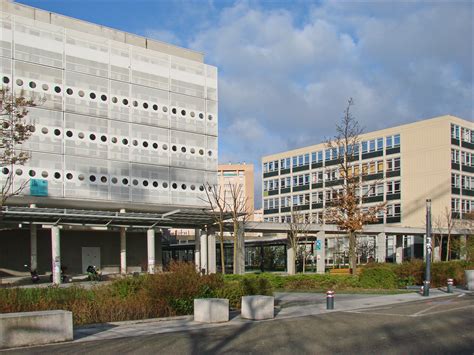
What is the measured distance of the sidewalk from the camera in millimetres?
14469

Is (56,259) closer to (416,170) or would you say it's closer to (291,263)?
(291,263)

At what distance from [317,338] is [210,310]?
3.88m

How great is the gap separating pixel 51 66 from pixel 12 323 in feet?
122

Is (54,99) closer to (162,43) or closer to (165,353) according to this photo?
(162,43)

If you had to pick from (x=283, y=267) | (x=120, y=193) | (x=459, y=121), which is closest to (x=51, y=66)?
→ (x=120, y=193)

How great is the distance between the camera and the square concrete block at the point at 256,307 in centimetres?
1755

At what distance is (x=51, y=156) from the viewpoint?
45250mm

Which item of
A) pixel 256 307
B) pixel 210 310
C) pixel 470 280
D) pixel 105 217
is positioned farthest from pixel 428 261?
pixel 105 217

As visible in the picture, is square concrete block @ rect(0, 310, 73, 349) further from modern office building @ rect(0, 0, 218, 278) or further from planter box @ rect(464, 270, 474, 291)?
modern office building @ rect(0, 0, 218, 278)

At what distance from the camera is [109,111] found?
161 feet

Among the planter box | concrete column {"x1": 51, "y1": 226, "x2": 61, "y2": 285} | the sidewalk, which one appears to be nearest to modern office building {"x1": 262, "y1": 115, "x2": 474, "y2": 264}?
concrete column {"x1": 51, "y1": 226, "x2": 61, "y2": 285}

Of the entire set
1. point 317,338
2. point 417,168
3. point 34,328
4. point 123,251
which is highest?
point 417,168

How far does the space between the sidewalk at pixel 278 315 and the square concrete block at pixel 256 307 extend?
323mm

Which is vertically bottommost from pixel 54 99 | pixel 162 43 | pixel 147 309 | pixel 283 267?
pixel 283 267
